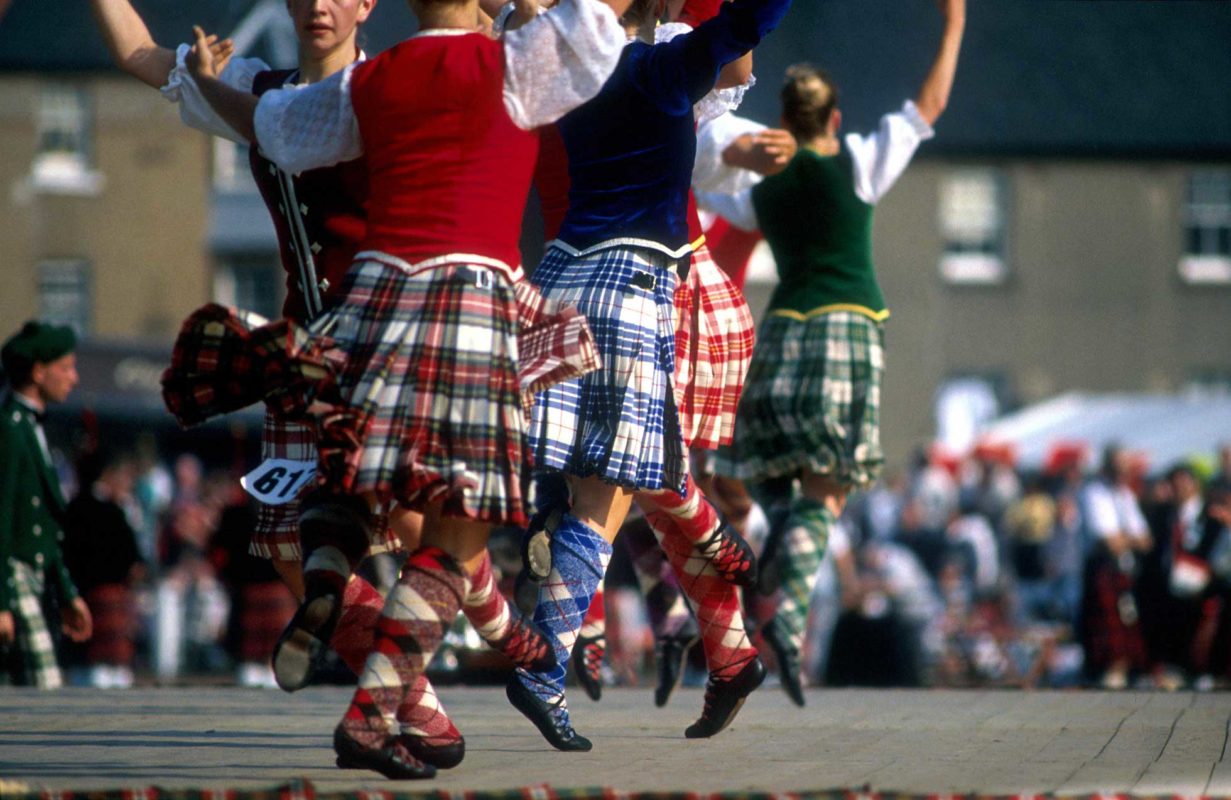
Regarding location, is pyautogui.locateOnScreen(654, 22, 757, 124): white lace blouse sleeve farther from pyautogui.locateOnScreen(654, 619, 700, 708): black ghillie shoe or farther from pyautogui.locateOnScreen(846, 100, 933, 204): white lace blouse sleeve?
pyautogui.locateOnScreen(654, 619, 700, 708): black ghillie shoe

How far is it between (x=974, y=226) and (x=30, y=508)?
30.5m

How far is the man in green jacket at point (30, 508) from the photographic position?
29.8 ft

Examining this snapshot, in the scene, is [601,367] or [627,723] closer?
[601,367]

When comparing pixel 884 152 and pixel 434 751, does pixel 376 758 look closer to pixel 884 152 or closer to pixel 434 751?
pixel 434 751

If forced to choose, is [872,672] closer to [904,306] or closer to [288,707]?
[288,707]

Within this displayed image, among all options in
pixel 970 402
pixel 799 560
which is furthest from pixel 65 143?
pixel 799 560

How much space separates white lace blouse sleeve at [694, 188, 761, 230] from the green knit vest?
0.56 feet

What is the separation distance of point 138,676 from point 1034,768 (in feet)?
50.2

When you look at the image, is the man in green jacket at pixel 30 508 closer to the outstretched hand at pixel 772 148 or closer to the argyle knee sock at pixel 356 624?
the argyle knee sock at pixel 356 624

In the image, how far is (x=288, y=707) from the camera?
7.73m

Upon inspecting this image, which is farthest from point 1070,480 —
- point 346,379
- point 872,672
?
point 346,379

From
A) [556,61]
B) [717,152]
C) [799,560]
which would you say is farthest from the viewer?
[799,560]

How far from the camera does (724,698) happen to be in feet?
20.0

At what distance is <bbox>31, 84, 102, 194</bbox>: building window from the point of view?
38.5m
